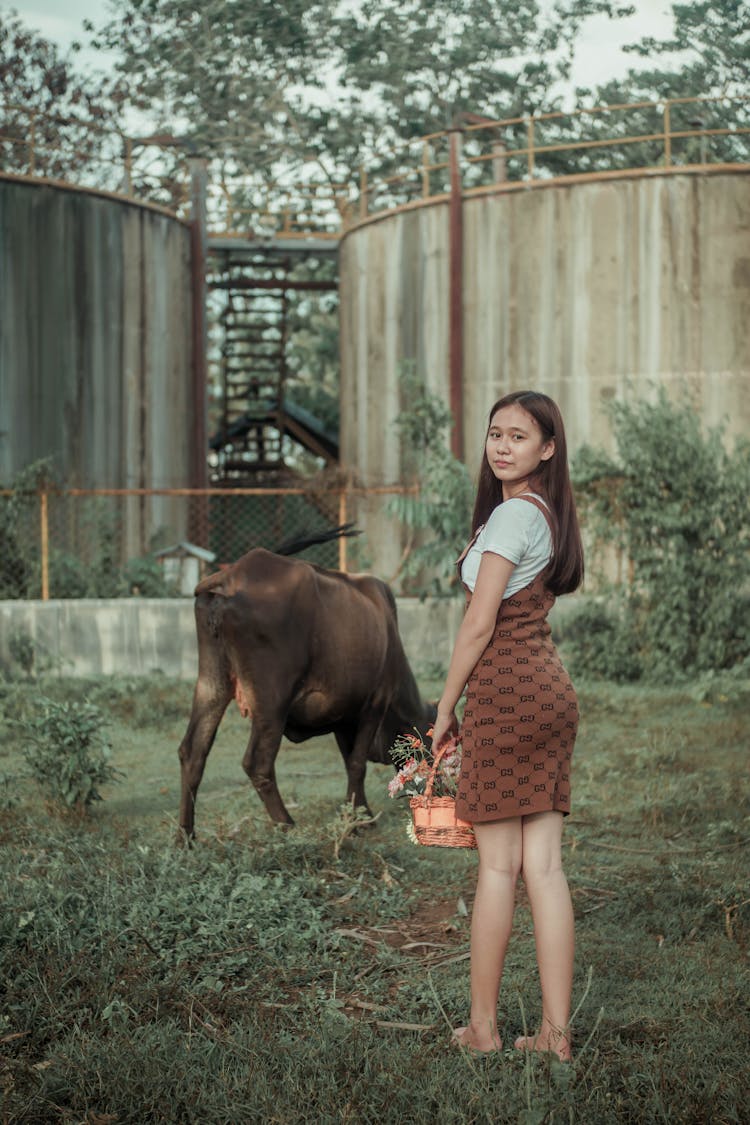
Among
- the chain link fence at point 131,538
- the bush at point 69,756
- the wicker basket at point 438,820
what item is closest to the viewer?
the wicker basket at point 438,820

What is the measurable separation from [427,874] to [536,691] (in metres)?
2.66

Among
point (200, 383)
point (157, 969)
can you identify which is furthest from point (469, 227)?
point (157, 969)

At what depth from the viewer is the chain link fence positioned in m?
14.9

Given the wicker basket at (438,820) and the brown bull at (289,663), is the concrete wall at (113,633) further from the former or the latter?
the wicker basket at (438,820)

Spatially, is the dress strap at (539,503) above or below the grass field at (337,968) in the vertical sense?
above

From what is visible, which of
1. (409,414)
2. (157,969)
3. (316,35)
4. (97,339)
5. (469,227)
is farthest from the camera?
(316,35)

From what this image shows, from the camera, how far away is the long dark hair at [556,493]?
4125 millimetres

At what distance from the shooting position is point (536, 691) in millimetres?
3998

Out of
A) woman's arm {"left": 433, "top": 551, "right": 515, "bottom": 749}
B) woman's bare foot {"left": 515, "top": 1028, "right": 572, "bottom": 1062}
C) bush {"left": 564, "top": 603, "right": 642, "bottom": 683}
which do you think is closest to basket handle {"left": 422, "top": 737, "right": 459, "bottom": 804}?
woman's arm {"left": 433, "top": 551, "right": 515, "bottom": 749}

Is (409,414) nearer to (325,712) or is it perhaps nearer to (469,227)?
(469,227)

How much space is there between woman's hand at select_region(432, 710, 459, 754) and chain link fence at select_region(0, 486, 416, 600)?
25.3 feet

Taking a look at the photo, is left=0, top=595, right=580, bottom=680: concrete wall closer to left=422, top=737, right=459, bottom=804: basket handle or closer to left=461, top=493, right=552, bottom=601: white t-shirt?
left=422, top=737, right=459, bottom=804: basket handle

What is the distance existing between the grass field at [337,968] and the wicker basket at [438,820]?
525 millimetres

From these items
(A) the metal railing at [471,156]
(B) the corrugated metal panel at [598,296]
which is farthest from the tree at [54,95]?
(B) the corrugated metal panel at [598,296]
